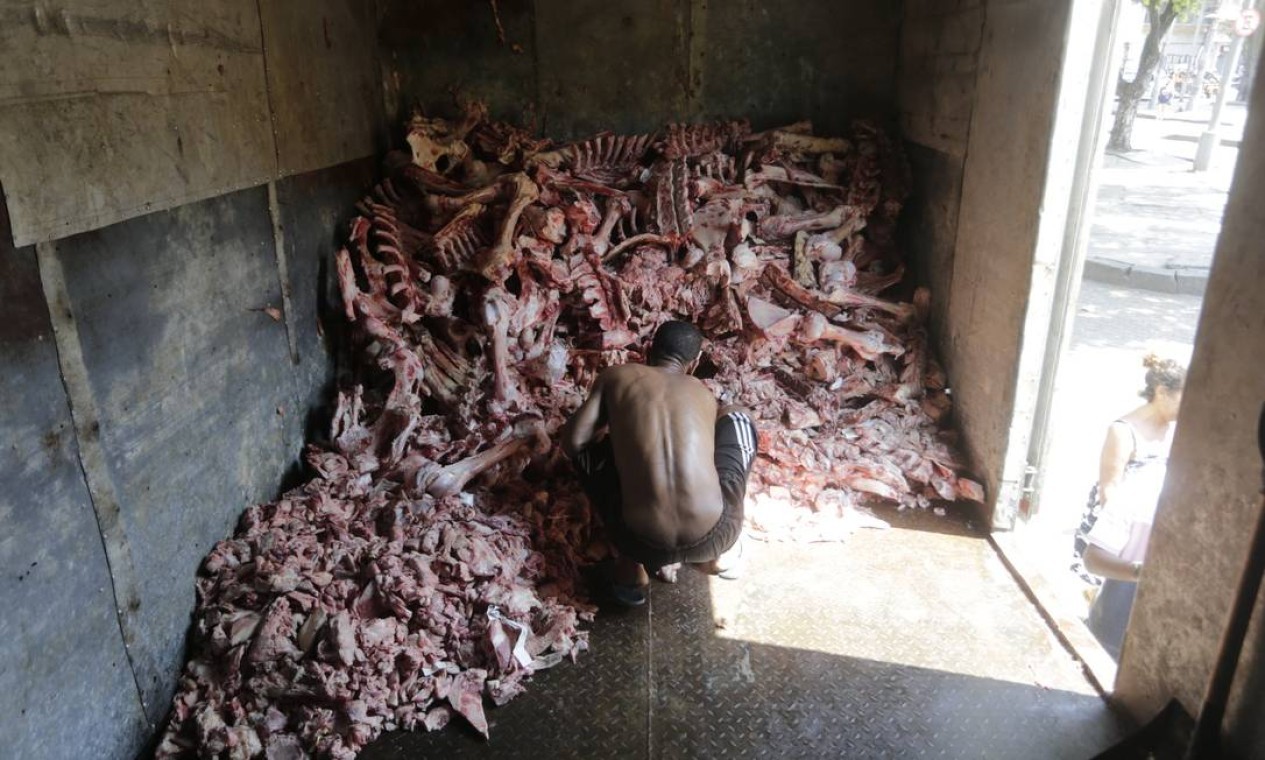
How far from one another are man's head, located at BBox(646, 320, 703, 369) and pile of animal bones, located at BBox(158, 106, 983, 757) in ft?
2.94

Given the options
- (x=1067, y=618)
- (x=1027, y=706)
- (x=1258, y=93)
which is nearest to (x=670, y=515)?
(x=1027, y=706)

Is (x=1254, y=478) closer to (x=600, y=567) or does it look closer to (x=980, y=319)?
(x=980, y=319)

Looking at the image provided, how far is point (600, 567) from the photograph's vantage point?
3883 millimetres

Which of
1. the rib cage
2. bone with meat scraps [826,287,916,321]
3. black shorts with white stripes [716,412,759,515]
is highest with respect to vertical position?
the rib cage

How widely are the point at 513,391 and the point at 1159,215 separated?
13257 millimetres

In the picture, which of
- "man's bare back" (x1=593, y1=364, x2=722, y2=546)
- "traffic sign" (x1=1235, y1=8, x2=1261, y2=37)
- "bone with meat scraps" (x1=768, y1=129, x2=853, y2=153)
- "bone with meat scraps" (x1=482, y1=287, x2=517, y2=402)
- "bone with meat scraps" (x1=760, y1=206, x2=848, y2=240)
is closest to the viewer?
"man's bare back" (x1=593, y1=364, x2=722, y2=546)

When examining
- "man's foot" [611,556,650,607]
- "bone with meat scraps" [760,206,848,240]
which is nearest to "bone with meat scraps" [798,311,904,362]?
"bone with meat scraps" [760,206,848,240]

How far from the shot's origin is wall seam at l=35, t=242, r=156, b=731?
2447 mm

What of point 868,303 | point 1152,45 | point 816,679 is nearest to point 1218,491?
point 816,679

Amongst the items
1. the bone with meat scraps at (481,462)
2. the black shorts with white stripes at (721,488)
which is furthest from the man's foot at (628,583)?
the bone with meat scraps at (481,462)

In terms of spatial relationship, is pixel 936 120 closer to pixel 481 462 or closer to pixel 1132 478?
pixel 1132 478

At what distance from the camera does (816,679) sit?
10.5 ft

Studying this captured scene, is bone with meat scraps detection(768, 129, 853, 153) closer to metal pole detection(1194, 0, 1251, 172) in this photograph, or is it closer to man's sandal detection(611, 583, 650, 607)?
man's sandal detection(611, 583, 650, 607)

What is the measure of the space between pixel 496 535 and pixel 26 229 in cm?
216
